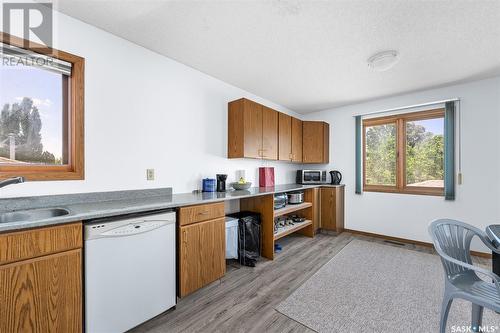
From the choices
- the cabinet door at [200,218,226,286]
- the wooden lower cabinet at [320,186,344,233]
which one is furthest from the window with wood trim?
the cabinet door at [200,218,226,286]

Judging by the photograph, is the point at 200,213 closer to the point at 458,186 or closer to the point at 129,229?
the point at 129,229

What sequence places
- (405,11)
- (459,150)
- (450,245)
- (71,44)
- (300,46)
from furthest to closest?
(459,150) → (300,46) → (71,44) → (405,11) → (450,245)

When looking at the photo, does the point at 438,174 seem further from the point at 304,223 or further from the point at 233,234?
the point at 233,234

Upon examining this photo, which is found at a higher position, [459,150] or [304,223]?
[459,150]

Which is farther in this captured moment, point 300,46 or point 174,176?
point 174,176

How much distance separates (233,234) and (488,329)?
7.35 ft

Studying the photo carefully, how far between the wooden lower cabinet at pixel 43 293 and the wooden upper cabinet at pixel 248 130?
2006 mm

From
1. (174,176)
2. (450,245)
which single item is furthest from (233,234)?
(450,245)

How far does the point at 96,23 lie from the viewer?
5.97 ft

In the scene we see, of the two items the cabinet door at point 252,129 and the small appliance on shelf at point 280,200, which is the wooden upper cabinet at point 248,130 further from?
the small appliance on shelf at point 280,200

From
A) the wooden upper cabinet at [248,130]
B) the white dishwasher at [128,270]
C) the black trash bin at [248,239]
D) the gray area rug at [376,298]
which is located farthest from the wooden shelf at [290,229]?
the white dishwasher at [128,270]

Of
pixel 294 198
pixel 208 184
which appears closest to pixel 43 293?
pixel 208 184

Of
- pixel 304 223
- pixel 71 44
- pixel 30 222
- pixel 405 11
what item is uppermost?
pixel 405 11

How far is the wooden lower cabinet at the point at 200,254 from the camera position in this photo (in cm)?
184
